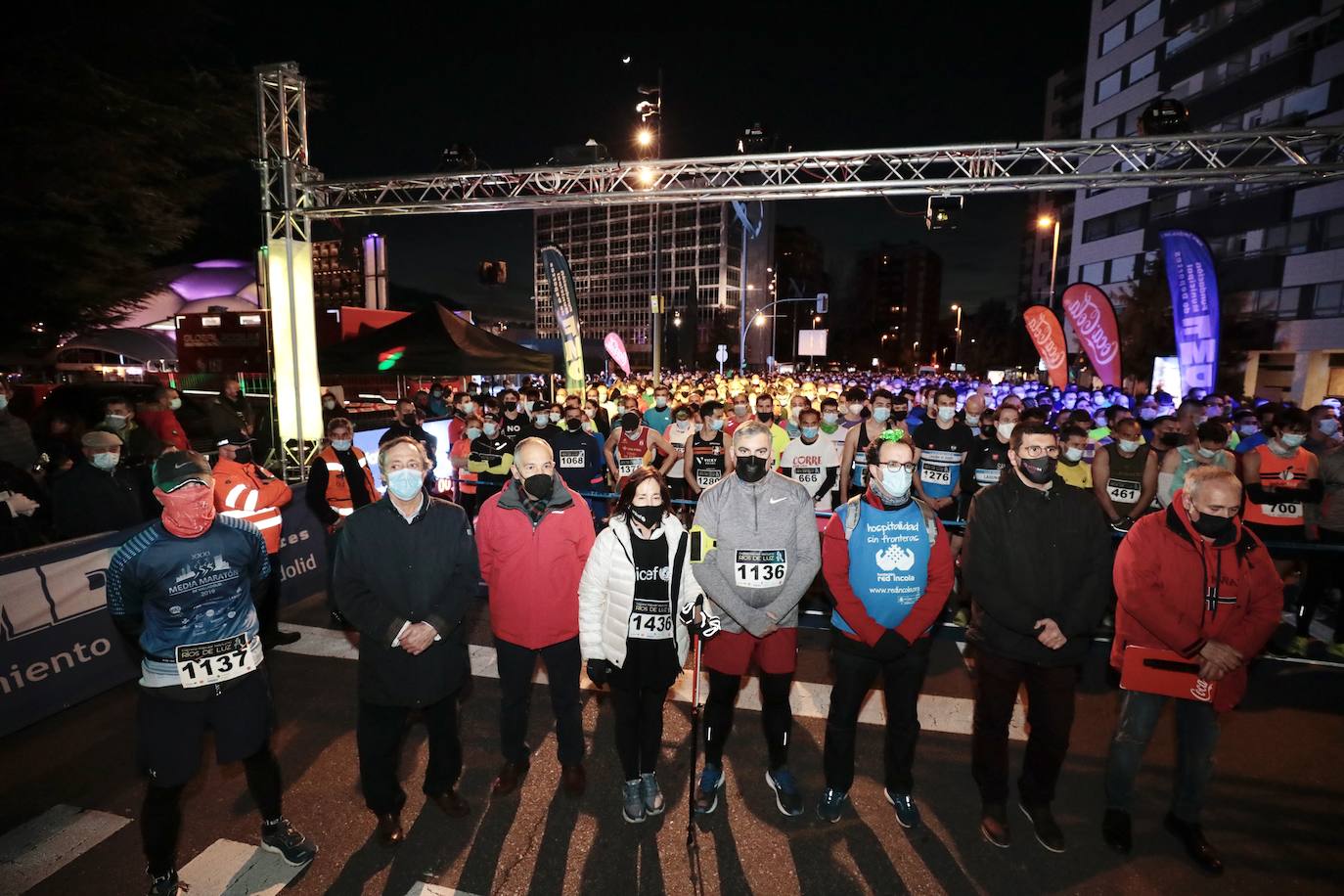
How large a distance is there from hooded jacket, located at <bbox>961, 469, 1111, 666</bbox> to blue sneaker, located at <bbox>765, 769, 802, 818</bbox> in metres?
1.46

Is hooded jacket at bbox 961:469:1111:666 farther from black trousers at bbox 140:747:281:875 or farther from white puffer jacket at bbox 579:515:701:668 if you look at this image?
black trousers at bbox 140:747:281:875

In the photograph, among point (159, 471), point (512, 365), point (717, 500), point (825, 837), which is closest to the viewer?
point (159, 471)

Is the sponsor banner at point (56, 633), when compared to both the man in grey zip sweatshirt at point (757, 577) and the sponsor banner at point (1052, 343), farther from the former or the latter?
the sponsor banner at point (1052, 343)

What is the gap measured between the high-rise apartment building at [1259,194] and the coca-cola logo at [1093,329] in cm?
1333

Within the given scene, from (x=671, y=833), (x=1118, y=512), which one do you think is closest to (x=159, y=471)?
(x=671, y=833)

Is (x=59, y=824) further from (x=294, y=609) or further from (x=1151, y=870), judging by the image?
(x=1151, y=870)

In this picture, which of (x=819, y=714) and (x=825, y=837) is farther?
(x=819, y=714)

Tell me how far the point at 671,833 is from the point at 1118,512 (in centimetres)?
548

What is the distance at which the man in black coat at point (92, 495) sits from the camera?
17.7ft

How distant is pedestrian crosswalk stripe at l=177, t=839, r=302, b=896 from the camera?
3199 millimetres

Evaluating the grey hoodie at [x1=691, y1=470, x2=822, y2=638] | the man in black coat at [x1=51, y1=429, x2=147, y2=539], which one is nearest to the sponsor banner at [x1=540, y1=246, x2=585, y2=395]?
the man in black coat at [x1=51, y1=429, x2=147, y2=539]

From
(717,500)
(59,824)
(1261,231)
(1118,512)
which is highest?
(1261,231)

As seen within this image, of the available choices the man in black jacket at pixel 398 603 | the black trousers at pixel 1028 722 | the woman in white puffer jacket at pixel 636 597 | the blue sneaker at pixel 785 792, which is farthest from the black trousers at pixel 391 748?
the black trousers at pixel 1028 722

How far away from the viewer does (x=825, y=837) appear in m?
3.60
